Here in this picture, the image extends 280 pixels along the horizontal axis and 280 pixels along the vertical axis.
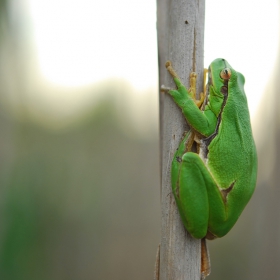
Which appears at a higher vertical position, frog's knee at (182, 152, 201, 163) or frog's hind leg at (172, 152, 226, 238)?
frog's knee at (182, 152, 201, 163)

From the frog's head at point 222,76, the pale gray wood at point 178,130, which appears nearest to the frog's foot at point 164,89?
the pale gray wood at point 178,130

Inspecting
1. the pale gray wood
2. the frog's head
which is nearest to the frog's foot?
the pale gray wood

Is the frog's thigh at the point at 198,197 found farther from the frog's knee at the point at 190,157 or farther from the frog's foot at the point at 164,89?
the frog's foot at the point at 164,89

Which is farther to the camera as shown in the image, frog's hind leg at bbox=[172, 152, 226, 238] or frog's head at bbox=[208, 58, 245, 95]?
frog's head at bbox=[208, 58, 245, 95]

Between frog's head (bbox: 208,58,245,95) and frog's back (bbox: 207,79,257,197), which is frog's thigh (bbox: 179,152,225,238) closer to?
frog's back (bbox: 207,79,257,197)

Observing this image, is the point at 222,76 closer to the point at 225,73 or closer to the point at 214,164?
the point at 225,73

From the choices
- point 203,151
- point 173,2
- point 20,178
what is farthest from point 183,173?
point 20,178
